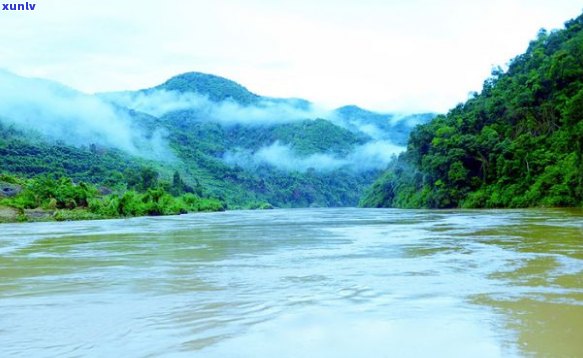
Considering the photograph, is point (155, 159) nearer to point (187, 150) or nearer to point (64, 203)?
point (187, 150)

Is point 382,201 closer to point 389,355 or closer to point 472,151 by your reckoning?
point 472,151

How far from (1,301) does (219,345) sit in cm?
371

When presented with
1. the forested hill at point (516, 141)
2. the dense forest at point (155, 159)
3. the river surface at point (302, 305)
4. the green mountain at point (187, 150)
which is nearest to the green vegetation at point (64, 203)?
the dense forest at point (155, 159)

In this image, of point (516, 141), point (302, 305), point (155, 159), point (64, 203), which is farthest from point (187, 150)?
point (302, 305)

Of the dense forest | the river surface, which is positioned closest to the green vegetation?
the dense forest

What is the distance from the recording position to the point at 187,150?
449 feet

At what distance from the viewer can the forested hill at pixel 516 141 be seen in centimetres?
3896

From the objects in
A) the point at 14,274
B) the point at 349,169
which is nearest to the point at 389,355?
the point at 14,274

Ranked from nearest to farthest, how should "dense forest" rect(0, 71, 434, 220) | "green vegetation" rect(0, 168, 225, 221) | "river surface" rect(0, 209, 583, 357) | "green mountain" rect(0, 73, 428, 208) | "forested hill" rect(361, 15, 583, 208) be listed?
"river surface" rect(0, 209, 583, 357) < "forested hill" rect(361, 15, 583, 208) < "green vegetation" rect(0, 168, 225, 221) < "dense forest" rect(0, 71, 434, 220) < "green mountain" rect(0, 73, 428, 208)

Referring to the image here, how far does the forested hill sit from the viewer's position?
3896 centimetres

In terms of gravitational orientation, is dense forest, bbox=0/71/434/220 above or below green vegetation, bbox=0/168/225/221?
above

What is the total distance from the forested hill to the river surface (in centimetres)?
2727

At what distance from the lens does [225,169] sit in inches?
5020

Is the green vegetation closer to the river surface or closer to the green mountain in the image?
the green mountain
